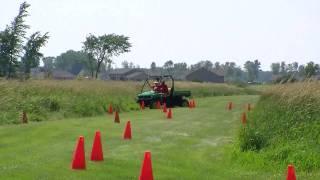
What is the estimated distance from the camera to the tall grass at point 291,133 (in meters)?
11.6

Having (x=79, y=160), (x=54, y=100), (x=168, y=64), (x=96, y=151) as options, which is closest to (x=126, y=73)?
(x=168, y=64)

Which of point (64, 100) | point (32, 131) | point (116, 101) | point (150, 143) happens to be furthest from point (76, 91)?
point (150, 143)

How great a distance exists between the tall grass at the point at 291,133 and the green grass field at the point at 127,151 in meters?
0.53

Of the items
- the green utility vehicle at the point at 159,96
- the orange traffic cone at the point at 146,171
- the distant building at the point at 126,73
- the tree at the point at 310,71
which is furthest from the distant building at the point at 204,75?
the orange traffic cone at the point at 146,171

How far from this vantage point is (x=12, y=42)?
4812cm

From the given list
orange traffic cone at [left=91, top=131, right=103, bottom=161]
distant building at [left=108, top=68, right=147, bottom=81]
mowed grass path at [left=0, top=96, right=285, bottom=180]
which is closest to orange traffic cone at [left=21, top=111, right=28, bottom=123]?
mowed grass path at [left=0, top=96, right=285, bottom=180]

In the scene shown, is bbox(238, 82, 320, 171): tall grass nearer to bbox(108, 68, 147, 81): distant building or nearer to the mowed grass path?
the mowed grass path

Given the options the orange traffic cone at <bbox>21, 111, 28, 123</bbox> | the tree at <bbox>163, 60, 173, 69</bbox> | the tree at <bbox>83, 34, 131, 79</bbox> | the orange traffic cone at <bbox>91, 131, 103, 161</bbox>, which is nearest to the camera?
the orange traffic cone at <bbox>91, 131, 103, 161</bbox>

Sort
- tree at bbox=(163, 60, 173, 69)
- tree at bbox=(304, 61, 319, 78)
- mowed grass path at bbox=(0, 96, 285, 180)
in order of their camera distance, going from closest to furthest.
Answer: mowed grass path at bbox=(0, 96, 285, 180)
tree at bbox=(304, 61, 319, 78)
tree at bbox=(163, 60, 173, 69)

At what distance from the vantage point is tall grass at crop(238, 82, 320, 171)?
38.2 ft

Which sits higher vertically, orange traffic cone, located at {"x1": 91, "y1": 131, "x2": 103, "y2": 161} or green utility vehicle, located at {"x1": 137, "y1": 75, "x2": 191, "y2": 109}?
green utility vehicle, located at {"x1": 137, "y1": 75, "x2": 191, "y2": 109}

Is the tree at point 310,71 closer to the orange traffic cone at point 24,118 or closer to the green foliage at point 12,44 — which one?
the orange traffic cone at point 24,118

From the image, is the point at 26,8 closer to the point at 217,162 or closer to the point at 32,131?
the point at 32,131

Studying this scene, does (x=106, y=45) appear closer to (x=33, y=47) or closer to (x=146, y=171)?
(x=33, y=47)
